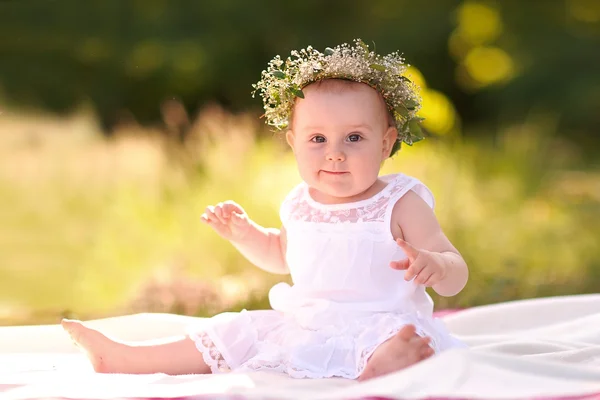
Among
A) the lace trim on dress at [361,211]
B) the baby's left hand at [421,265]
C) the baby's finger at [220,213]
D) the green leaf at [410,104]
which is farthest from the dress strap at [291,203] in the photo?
the baby's left hand at [421,265]

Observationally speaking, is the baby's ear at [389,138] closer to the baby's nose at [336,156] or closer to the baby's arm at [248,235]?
the baby's nose at [336,156]

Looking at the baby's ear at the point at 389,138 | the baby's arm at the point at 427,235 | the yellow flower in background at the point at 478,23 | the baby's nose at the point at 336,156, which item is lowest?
the baby's arm at the point at 427,235

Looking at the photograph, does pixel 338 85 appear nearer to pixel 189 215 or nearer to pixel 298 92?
pixel 298 92

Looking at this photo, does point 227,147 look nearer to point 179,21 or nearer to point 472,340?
point 472,340

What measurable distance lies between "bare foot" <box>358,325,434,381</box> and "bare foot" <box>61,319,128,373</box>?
2.24ft

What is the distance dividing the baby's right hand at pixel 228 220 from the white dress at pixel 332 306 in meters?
0.20

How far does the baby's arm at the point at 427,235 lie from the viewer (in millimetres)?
2285

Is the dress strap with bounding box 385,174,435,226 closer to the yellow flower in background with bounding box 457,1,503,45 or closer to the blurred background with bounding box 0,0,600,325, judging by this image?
the blurred background with bounding box 0,0,600,325

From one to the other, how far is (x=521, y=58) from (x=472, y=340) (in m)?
9.20

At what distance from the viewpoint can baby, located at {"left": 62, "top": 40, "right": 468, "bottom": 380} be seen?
2.36m

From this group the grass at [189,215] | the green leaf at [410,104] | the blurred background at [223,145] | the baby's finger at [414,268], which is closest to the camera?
the baby's finger at [414,268]

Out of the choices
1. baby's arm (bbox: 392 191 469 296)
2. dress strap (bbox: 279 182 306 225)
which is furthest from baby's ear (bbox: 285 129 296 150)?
baby's arm (bbox: 392 191 469 296)

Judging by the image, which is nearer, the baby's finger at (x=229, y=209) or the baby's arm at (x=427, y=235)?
the baby's arm at (x=427, y=235)

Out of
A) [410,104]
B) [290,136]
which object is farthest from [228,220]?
[410,104]
